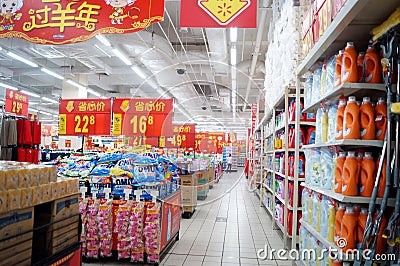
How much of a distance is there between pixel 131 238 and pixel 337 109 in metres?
2.89

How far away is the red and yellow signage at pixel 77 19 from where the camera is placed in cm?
406

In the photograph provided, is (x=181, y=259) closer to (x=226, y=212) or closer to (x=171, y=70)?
(x=226, y=212)

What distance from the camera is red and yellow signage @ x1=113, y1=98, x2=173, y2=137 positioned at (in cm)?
675

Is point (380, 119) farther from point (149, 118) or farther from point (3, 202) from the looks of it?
point (149, 118)

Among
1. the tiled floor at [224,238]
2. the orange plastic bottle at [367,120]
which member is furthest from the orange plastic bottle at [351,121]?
the tiled floor at [224,238]

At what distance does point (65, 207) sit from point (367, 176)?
82.8 inches

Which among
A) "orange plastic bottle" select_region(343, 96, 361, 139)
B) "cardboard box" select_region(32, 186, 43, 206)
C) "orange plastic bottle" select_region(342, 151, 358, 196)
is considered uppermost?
"orange plastic bottle" select_region(343, 96, 361, 139)

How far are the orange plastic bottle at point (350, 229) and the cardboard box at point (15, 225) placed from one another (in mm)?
2016

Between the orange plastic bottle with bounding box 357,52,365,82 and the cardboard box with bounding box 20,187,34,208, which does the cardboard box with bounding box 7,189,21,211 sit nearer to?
the cardboard box with bounding box 20,187,34,208

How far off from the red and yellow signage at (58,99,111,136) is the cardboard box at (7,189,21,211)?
18.1 ft

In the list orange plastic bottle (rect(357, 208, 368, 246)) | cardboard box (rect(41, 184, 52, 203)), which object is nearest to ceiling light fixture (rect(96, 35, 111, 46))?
cardboard box (rect(41, 184, 52, 203))

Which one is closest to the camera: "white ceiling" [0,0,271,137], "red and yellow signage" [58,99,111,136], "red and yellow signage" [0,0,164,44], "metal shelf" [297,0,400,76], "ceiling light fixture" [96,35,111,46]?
Answer: "metal shelf" [297,0,400,76]

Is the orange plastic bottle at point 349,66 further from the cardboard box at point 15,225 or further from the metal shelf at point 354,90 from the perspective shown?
the cardboard box at point 15,225

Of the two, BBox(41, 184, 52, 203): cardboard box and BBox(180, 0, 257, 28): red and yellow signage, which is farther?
BBox(180, 0, 257, 28): red and yellow signage
